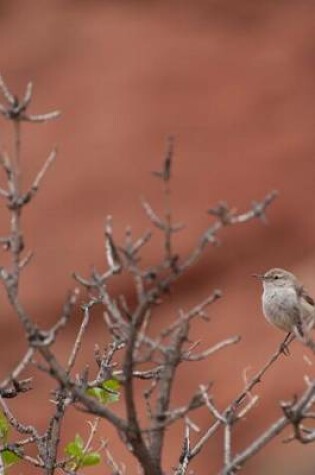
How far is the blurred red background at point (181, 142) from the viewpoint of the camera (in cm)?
1232

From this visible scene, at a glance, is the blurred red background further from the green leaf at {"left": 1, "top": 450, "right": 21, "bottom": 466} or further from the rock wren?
the green leaf at {"left": 1, "top": 450, "right": 21, "bottom": 466}

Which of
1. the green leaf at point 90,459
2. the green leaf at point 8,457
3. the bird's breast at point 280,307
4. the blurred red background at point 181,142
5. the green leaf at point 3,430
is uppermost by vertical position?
the blurred red background at point 181,142

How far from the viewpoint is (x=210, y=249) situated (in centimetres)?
1241

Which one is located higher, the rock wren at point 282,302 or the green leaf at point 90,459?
the rock wren at point 282,302

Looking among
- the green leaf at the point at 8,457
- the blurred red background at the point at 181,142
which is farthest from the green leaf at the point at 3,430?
the blurred red background at the point at 181,142

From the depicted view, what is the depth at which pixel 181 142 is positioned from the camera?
12.6m

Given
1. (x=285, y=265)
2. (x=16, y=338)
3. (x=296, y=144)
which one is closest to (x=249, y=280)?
(x=285, y=265)

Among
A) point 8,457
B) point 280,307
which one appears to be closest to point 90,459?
point 8,457

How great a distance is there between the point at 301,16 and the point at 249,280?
2.45 meters

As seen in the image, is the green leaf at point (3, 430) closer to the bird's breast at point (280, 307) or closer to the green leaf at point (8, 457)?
the green leaf at point (8, 457)

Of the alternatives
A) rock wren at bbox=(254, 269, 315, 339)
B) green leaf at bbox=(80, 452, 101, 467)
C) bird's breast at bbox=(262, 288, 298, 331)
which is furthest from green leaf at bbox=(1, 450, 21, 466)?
bird's breast at bbox=(262, 288, 298, 331)

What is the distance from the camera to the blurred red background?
12.3 metres

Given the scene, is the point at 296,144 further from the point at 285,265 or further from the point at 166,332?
the point at 166,332

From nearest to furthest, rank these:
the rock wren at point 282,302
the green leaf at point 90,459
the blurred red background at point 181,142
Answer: the green leaf at point 90,459
the rock wren at point 282,302
the blurred red background at point 181,142
